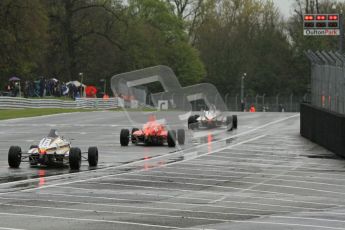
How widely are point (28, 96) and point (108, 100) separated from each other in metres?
8.27

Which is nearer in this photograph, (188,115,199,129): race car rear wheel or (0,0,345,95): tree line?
(188,115,199,129): race car rear wheel

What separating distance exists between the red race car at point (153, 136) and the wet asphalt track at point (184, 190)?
47cm

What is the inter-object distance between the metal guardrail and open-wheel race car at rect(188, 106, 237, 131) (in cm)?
1286

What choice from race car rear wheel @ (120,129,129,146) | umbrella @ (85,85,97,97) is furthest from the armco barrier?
umbrella @ (85,85,97,97)

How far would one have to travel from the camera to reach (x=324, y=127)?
A: 2745cm

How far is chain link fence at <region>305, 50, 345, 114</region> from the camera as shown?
25.1 metres

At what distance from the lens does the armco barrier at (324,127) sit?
2392 centimetres

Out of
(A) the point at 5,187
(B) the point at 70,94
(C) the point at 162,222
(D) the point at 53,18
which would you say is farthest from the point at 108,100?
(C) the point at 162,222

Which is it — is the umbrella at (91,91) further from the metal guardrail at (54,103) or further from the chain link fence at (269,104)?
the chain link fence at (269,104)

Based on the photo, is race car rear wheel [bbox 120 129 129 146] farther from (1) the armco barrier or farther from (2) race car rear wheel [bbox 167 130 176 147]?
(1) the armco barrier

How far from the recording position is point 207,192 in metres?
14.5

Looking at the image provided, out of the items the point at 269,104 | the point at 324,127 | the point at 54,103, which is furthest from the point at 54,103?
the point at 324,127

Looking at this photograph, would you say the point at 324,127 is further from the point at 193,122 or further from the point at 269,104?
the point at 269,104

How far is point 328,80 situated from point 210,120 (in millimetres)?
9975
